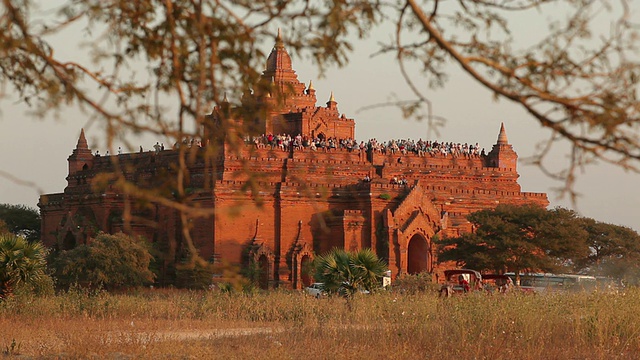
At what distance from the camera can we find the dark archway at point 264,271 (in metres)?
50.0

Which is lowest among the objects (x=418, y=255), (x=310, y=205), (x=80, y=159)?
(x=418, y=255)

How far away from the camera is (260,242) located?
166 feet

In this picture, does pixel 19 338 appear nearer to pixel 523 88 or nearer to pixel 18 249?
pixel 18 249

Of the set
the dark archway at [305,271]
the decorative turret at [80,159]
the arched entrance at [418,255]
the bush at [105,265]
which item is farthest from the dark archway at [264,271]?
the decorative turret at [80,159]

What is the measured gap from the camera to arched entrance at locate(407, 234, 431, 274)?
52969 millimetres

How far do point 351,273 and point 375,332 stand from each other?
1103cm

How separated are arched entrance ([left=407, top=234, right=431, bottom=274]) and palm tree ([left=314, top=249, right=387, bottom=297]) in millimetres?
21978

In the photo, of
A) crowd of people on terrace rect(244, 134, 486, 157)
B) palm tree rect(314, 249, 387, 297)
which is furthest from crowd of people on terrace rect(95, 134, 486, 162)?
palm tree rect(314, 249, 387, 297)

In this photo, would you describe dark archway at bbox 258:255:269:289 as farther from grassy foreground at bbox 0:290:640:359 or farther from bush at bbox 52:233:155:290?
grassy foreground at bbox 0:290:640:359

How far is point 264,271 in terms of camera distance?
50312 mm

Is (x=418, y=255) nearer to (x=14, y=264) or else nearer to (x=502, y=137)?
(x=502, y=137)

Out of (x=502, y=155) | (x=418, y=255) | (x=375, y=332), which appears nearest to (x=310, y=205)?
(x=418, y=255)

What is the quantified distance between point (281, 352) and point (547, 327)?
4.66m

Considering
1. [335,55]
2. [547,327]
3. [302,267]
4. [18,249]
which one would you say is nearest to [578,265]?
[302,267]
